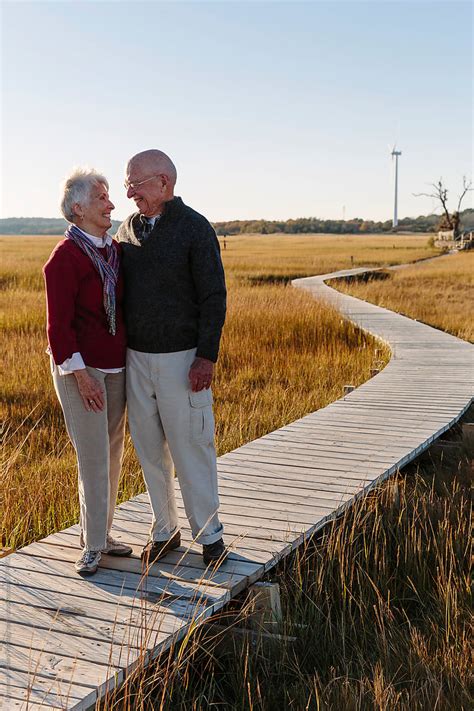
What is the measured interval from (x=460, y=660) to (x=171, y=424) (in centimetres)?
148

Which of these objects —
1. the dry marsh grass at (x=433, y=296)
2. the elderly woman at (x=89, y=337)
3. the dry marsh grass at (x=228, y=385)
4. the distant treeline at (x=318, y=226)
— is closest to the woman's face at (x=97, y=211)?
the elderly woman at (x=89, y=337)

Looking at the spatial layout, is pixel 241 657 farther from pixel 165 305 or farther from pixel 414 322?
pixel 414 322

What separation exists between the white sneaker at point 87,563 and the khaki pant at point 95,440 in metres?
0.03

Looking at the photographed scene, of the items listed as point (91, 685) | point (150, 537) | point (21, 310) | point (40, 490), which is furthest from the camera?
point (21, 310)

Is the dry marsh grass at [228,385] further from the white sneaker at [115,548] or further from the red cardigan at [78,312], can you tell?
the red cardigan at [78,312]

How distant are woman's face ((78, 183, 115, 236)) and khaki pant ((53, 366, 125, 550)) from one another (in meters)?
0.59

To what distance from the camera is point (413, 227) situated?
414 ft

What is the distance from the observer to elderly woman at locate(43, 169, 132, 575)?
3359 millimetres

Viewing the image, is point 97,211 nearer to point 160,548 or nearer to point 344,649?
point 160,548

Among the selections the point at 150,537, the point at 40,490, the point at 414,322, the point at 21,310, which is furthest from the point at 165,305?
the point at 21,310

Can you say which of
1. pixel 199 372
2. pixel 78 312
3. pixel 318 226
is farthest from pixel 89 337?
pixel 318 226

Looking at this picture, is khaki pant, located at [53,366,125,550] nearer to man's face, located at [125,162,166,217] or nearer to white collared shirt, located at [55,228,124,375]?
white collared shirt, located at [55,228,124,375]

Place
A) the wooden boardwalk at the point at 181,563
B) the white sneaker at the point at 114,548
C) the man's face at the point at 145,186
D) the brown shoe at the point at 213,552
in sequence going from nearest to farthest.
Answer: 1. the wooden boardwalk at the point at 181,563
2. the man's face at the point at 145,186
3. the brown shoe at the point at 213,552
4. the white sneaker at the point at 114,548

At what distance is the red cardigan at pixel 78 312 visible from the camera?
3346 millimetres
